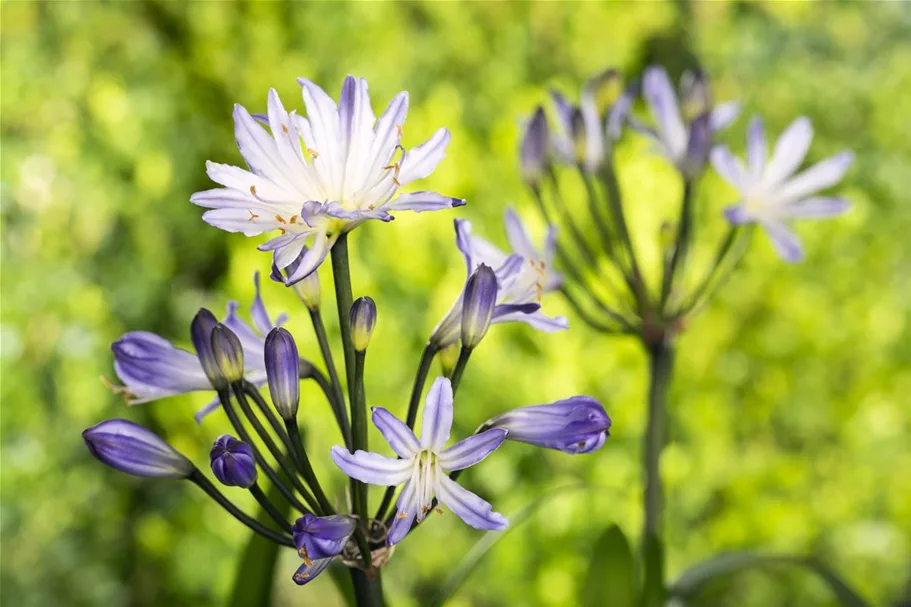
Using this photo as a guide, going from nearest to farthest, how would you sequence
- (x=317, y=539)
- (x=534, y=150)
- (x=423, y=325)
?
1. (x=317, y=539)
2. (x=534, y=150)
3. (x=423, y=325)

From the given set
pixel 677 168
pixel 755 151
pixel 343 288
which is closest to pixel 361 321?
pixel 343 288

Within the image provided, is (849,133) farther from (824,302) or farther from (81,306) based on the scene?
(81,306)

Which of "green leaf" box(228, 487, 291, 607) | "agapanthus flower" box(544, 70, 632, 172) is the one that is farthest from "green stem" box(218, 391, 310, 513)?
"agapanthus flower" box(544, 70, 632, 172)

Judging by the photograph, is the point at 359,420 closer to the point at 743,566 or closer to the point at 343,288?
the point at 343,288

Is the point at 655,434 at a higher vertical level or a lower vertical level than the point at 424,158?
lower

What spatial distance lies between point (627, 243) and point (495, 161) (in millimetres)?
1146

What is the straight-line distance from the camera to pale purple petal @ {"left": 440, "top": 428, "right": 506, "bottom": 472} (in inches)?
20.6

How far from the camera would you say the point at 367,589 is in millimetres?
602

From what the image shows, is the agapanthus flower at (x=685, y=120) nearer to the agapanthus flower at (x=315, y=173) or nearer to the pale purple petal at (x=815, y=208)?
the pale purple petal at (x=815, y=208)

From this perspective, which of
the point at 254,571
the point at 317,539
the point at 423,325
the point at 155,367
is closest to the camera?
the point at 317,539

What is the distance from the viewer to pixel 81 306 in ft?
6.43

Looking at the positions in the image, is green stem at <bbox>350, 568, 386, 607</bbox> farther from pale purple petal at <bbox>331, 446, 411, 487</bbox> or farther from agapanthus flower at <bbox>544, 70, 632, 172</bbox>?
agapanthus flower at <bbox>544, 70, 632, 172</bbox>

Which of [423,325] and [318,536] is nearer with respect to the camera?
[318,536]

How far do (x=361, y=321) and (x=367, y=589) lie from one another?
19cm
